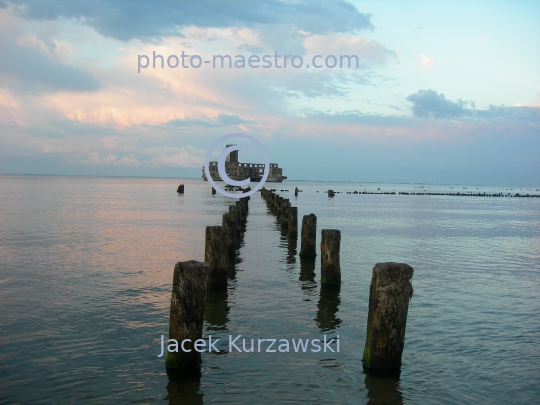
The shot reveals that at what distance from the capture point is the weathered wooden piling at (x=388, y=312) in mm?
6262

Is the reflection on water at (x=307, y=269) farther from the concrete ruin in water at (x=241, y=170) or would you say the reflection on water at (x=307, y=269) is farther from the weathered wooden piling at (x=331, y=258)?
the concrete ruin in water at (x=241, y=170)

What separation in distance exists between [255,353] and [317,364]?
0.88 m

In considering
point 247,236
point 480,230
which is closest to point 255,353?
point 247,236

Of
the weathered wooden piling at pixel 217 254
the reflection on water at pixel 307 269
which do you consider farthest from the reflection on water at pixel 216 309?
the reflection on water at pixel 307 269

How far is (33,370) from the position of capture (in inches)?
248

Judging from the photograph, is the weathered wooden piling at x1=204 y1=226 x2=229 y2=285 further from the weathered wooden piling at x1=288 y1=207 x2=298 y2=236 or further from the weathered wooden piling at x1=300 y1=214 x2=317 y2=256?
the weathered wooden piling at x1=288 y1=207 x2=298 y2=236

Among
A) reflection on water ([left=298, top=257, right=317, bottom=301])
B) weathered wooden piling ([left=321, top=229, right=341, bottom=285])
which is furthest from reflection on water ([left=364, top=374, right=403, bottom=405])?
weathered wooden piling ([left=321, top=229, right=341, bottom=285])

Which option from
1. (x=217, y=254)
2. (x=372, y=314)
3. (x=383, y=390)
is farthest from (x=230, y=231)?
(x=383, y=390)

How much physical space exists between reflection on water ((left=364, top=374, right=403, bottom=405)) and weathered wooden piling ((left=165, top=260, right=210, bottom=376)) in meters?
2.07

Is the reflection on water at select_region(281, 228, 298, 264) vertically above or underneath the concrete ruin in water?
underneath

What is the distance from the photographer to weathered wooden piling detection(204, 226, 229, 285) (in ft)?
35.4

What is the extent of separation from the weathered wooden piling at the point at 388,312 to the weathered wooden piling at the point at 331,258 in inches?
186

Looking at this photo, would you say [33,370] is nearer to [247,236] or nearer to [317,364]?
[317,364]

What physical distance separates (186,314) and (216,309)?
3.02m
